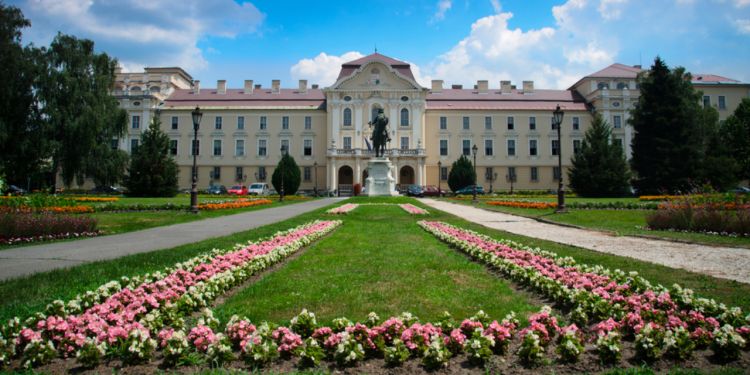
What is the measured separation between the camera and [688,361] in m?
Result: 3.30

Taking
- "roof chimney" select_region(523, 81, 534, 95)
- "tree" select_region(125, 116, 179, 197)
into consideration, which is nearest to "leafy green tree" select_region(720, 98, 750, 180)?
"roof chimney" select_region(523, 81, 534, 95)

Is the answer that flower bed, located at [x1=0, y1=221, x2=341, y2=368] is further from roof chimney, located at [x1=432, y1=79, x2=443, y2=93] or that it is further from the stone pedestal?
roof chimney, located at [x1=432, y1=79, x2=443, y2=93]

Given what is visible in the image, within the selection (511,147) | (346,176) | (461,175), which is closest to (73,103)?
(346,176)

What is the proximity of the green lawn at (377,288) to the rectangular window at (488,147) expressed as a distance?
188 feet

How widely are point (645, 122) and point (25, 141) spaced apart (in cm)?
5195

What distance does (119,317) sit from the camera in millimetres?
3873

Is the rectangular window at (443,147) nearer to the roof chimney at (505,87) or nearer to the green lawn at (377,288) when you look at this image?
the roof chimney at (505,87)

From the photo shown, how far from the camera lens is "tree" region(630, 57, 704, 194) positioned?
122 feet

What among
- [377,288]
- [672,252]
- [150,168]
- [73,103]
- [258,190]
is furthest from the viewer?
[258,190]

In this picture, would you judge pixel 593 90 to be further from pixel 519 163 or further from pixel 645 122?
pixel 645 122

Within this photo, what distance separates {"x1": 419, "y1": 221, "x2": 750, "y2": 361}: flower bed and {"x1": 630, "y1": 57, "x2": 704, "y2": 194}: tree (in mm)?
37469

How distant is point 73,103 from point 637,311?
143 feet

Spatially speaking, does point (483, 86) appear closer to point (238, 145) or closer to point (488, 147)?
point (488, 147)

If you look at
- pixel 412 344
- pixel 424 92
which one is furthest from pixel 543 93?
pixel 412 344
